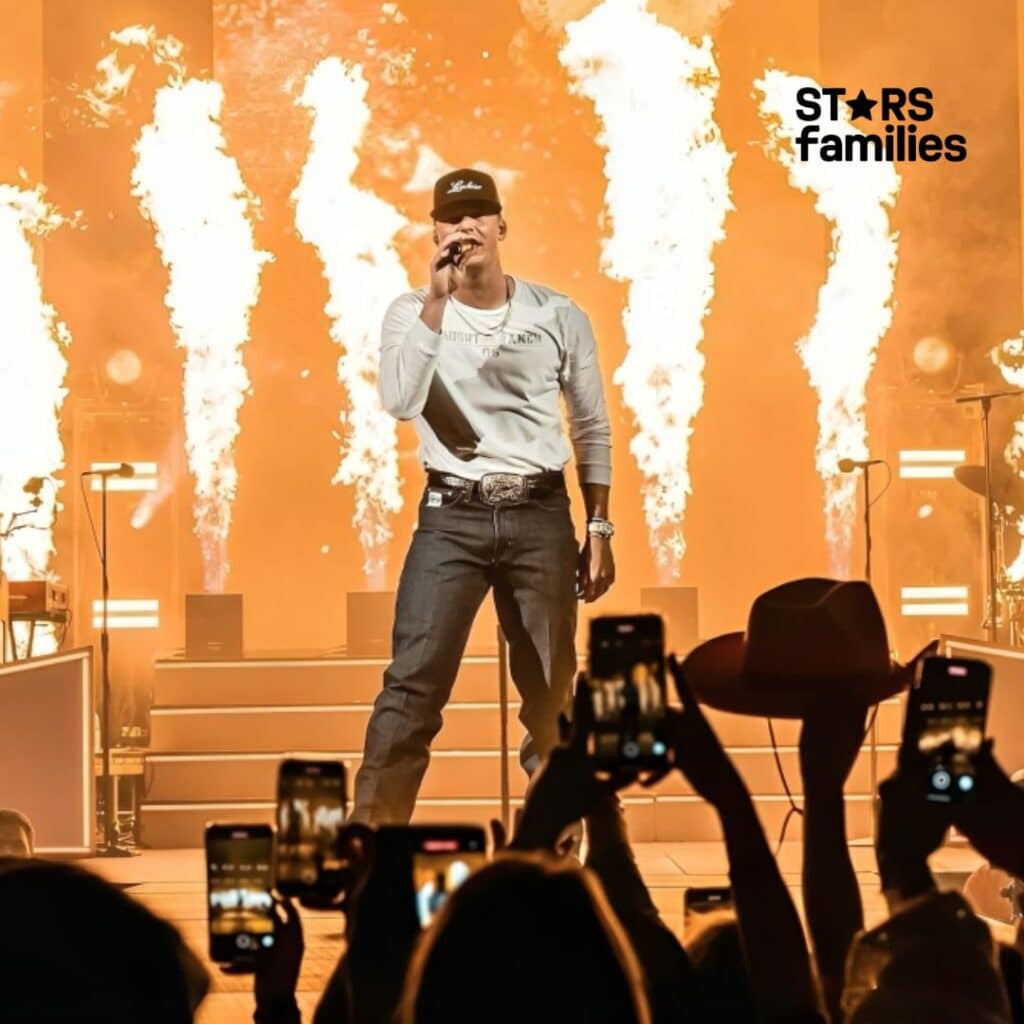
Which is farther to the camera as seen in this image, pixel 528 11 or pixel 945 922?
pixel 528 11

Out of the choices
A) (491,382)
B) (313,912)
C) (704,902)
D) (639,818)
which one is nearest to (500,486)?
(491,382)

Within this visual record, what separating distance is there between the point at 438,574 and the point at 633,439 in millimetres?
6317

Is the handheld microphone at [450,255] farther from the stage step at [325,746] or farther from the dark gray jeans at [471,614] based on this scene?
the stage step at [325,746]

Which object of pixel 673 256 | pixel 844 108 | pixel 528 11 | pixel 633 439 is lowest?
pixel 633 439

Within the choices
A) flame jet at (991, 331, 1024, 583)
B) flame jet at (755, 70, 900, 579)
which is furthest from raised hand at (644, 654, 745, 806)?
flame jet at (755, 70, 900, 579)

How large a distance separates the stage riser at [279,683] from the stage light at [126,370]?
3.59 meters

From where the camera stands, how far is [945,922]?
53.5 inches

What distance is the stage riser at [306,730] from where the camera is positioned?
6.15 metres

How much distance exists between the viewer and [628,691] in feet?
5.25

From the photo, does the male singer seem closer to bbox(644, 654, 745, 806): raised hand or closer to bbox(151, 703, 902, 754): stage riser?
bbox(644, 654, 745, 806): raised hand

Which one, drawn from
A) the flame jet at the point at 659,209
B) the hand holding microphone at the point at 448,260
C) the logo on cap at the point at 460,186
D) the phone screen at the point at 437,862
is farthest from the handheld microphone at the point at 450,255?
the flame jet at the point at 659,209

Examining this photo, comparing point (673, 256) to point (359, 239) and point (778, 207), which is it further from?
point (359, 239)

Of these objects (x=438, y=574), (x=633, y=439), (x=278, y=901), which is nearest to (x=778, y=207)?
(x=633, y=439)

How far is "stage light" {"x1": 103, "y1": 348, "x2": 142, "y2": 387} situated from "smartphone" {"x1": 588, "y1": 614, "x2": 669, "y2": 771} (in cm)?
822
